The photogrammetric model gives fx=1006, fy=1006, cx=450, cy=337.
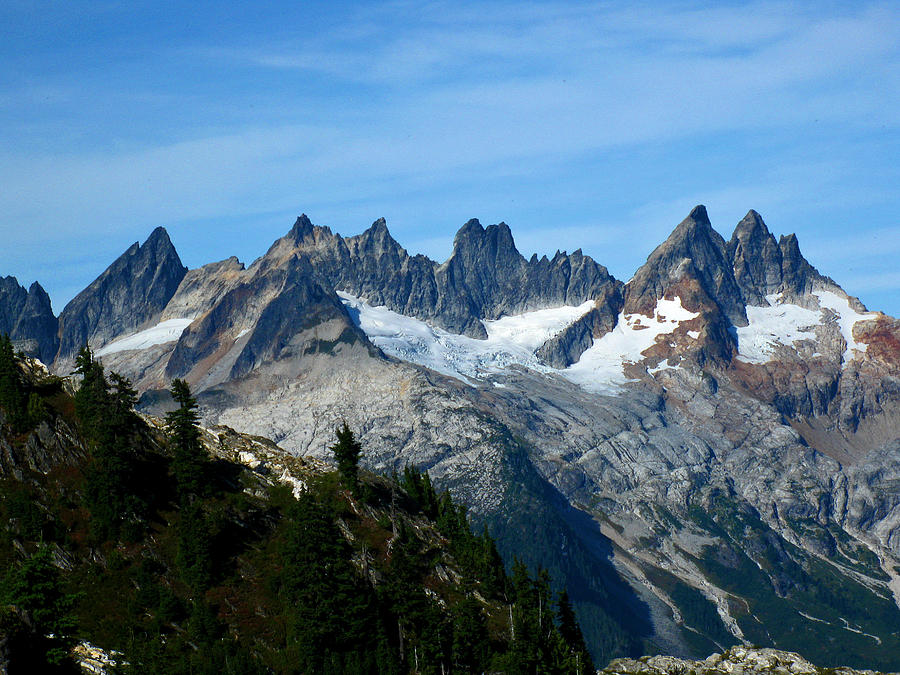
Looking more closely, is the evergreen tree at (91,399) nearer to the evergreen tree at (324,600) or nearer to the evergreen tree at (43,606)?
the evergreen tree at (324,600)

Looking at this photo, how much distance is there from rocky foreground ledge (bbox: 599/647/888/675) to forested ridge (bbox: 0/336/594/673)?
18783mm

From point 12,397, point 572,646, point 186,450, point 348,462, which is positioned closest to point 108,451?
point 186,450

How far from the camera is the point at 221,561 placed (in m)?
A: 132

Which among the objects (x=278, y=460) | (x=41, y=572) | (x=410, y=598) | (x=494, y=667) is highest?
(x=278, y=460)

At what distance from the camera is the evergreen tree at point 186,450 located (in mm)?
139125

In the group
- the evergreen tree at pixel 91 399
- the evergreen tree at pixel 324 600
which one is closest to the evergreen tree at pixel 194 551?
the evergreen tree at pixel 324 600

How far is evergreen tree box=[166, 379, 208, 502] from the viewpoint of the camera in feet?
456

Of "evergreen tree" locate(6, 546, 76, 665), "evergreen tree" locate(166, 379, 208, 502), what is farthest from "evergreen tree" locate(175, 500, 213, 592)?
"evergreen tree" locate(6, 546, 76, 665)

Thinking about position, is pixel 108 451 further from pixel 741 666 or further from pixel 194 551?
pixel 741 666

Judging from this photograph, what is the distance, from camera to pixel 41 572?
259 ft

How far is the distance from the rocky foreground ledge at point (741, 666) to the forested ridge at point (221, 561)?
18.8 m

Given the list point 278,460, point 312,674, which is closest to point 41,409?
point 278,460

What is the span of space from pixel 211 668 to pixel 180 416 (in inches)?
1834

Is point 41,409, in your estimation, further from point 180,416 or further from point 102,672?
point 102,672
